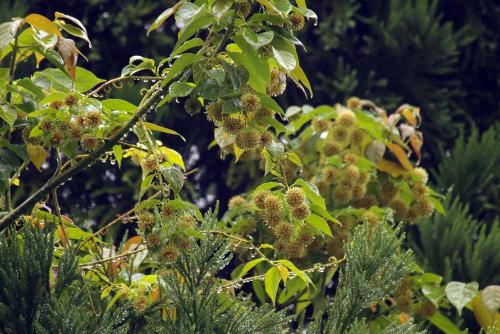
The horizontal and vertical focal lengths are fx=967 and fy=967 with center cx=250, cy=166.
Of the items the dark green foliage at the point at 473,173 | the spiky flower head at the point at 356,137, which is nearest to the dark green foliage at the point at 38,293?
the spiky flower head at the point at 356,137

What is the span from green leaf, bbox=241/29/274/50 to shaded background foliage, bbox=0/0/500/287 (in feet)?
7.64

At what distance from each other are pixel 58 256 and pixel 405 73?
9.18 feet

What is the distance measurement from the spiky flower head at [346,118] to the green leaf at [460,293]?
1.45 ft

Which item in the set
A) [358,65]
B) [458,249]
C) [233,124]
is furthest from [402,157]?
[358,65]

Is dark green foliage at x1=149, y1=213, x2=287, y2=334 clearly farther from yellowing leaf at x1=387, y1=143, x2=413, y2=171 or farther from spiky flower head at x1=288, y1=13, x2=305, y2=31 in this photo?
yellowing leaf at x1=387, y1=143, x2=413, y2=171

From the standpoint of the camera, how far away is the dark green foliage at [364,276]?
4.25ft

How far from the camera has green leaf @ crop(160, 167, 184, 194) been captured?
1.26 meters

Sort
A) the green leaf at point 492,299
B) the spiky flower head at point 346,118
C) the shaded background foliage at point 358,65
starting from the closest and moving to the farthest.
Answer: the green leaf at point 492,299, the spiky flower head at point 346,118, the shaded background foliage at point 358,65

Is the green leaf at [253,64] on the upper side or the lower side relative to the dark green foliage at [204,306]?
upper

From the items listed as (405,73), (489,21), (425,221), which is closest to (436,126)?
(405,73)

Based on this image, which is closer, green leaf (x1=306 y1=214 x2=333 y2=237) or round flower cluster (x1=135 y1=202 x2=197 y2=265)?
round flower cluster (x1=135 y1=202 x2=197 y2=265)

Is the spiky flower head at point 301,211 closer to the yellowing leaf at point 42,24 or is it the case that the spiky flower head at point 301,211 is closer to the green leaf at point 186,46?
the green leaf at point 186,46

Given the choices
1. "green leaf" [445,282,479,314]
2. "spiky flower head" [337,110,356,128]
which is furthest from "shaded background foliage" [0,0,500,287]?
"green leaf" [445,282,479,314]

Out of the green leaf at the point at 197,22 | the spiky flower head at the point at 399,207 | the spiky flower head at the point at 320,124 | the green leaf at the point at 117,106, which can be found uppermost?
the green leaf at the point at 197,22
